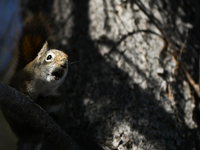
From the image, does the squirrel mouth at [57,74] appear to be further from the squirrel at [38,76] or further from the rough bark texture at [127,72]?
the rough bark texture at [127,72]

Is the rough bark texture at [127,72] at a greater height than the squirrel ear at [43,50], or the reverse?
the squirrel ear at [43,50]

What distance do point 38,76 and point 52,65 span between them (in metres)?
0.15

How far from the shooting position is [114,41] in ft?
6.12

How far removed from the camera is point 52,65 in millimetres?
1538

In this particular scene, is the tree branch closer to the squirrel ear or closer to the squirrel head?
the squirrel head

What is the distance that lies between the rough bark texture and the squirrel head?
0.20m

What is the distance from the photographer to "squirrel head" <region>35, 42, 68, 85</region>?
1.49 m

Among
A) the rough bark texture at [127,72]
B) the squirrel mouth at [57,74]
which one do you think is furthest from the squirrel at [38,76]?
the rough bark texture at [127,72]

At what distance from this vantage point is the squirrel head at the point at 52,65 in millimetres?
1493

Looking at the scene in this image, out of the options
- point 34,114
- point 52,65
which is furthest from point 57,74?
point 34,114

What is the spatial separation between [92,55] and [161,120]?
683mm

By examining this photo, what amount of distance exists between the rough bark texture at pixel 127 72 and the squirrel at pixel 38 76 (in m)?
0.18

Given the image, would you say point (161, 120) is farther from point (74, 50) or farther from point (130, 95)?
point (74, 50)

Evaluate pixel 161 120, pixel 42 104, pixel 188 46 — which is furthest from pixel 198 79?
pixel 42 104
